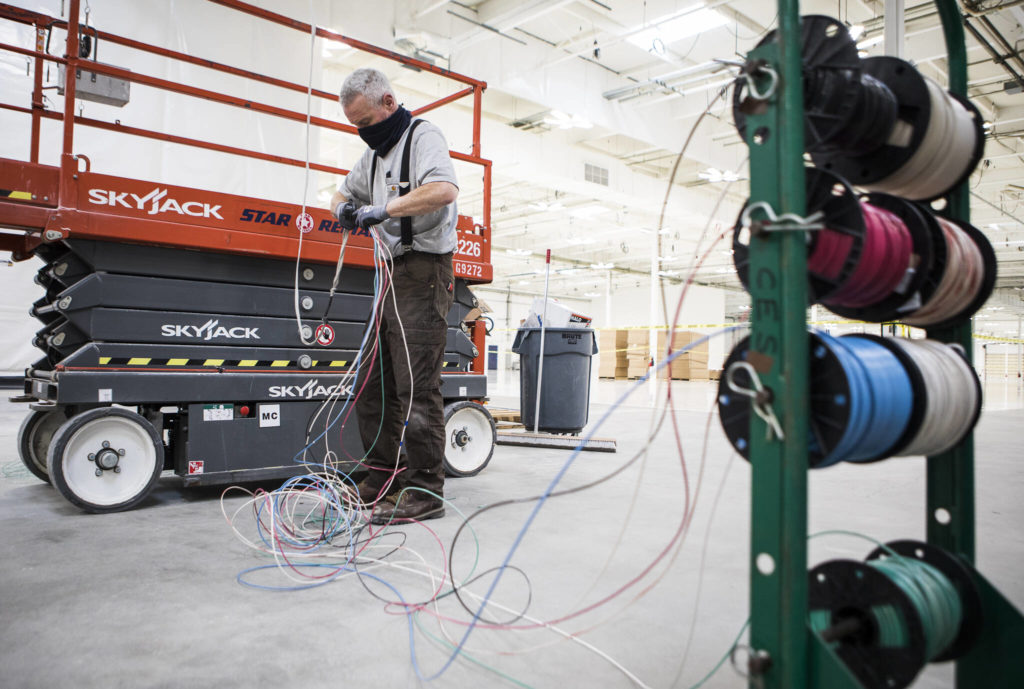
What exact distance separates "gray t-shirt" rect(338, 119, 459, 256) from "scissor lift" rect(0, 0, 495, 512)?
0.63 m

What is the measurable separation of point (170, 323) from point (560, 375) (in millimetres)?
3354

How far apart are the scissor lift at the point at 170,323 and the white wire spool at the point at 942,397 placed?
2.42 m

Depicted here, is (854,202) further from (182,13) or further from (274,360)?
(182,13)

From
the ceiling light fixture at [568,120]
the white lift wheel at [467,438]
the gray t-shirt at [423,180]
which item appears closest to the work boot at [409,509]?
the white lift wheel at [467,438]

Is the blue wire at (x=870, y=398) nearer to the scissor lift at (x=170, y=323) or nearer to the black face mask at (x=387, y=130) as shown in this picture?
the black face mask at (x=387, y=130)

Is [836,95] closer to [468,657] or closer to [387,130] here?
[468,657]

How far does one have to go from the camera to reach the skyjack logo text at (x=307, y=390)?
10.7ft

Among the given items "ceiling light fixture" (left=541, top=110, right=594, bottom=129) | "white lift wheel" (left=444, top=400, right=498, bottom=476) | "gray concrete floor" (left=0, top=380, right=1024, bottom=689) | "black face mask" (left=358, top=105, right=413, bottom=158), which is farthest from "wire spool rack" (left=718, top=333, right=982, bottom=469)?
"ceiling light fixture" (left=541, top=110, right=594, bottom=129)

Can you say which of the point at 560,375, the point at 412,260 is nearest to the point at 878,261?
the point at 412,260

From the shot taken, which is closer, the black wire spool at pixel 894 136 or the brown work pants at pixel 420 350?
the black wire spool at pixel 894 136

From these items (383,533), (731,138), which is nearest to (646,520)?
(383,533)

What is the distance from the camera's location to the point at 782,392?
912mm

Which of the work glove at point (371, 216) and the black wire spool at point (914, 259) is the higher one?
the work glove at point (371, 216)

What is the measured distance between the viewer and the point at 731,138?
12547mm
